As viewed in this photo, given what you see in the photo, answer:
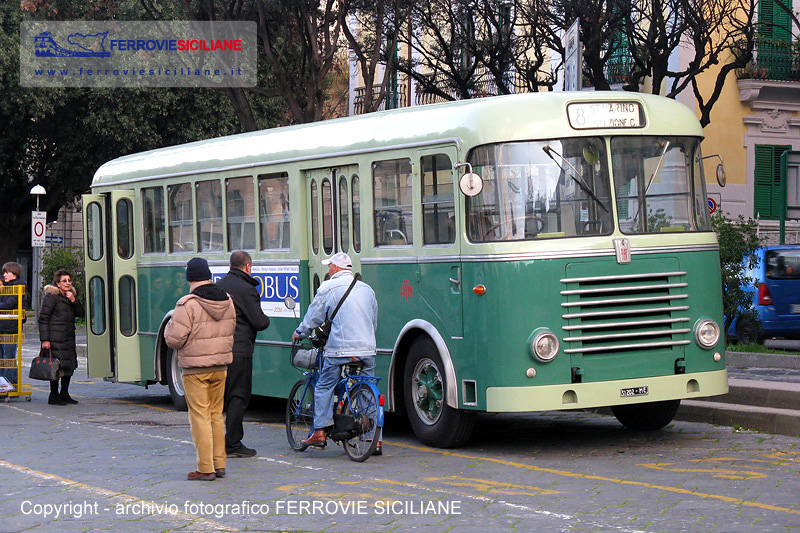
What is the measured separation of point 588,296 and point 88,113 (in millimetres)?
28874

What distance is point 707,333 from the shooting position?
11156 mm

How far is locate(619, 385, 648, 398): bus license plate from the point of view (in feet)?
35.3

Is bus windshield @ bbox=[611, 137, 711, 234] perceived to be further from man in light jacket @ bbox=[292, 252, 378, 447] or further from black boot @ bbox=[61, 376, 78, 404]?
black boot @ bbox=[61, 376, 78, 404]

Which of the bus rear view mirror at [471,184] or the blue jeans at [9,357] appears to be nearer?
the bus rear view mirror at [471,184]

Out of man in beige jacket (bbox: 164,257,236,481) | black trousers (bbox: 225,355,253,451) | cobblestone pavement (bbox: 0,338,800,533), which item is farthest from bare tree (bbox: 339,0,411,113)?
man in beige jacket (bbox: 164,257,236,481)

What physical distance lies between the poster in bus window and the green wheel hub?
6.82ft

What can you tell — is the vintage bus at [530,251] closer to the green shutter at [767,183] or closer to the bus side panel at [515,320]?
the bus side panel at [515,320]

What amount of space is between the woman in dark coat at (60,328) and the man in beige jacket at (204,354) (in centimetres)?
646

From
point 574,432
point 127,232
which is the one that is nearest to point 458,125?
point 574,432

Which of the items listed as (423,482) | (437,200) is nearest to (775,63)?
(437,200)

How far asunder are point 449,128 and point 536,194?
0.98m

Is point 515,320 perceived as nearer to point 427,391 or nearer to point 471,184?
point 471,184

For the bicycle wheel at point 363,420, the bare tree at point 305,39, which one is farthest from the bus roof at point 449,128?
the bare tree at point 305,39

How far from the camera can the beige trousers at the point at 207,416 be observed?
9.50 meters
